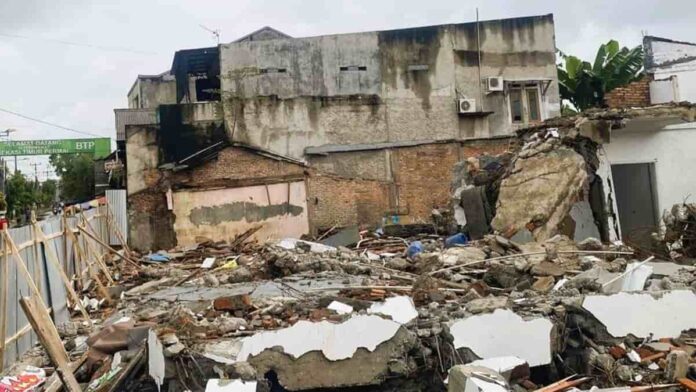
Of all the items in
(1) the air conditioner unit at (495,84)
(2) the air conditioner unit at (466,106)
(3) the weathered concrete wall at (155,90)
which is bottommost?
(2) the air conditioner unit at (466,106)

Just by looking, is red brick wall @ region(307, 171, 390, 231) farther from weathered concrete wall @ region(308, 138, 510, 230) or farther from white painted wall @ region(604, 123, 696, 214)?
white painted wall @ region(604, 123, 696, 214)

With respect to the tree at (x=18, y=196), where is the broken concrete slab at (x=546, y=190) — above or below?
below

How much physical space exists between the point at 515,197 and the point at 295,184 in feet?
28.2

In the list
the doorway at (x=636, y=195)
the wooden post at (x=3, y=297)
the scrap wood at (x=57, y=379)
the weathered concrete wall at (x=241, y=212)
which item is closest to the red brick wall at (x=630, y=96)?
the doorway at (x=636, y=195)

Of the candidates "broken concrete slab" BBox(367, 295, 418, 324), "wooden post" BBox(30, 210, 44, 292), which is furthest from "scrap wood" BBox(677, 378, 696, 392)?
"wooden post" BBox(30, 210, 44, 292)

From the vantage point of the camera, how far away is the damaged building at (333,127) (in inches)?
738

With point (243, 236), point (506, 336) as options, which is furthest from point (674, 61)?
point (506, 336)

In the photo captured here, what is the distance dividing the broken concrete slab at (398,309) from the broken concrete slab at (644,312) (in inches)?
67.1

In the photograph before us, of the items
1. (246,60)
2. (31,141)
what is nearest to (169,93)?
(31,141)

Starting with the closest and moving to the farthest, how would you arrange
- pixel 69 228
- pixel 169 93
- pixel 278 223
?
pixel 69 228
pixel 278 223
pixel 169 93

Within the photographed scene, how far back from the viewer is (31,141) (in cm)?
3056

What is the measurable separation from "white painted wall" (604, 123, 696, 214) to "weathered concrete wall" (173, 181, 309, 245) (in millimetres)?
9713

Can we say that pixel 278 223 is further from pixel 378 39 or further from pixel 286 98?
pixel 378 39

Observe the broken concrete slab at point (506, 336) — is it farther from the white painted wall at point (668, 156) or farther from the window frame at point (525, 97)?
the window frame at point (525, 97)
